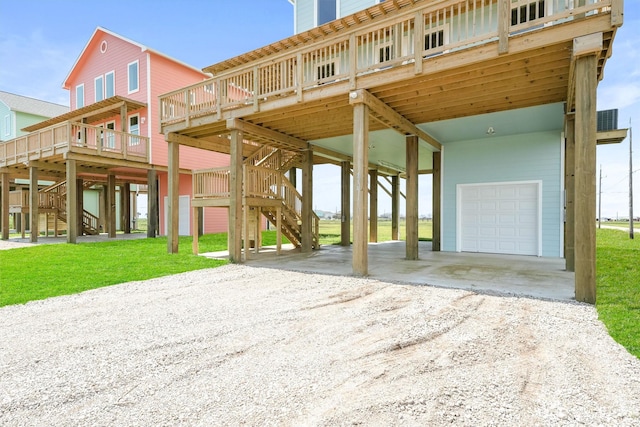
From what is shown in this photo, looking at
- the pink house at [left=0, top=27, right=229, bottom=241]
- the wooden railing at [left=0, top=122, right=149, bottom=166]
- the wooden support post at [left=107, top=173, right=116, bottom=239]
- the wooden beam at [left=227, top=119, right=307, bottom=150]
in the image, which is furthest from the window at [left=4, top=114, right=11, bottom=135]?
the wooden beam at [left=227, top=119, right=307, bottom=150]

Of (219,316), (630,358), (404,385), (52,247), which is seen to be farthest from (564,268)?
(52,247)

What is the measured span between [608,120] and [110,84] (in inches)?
801

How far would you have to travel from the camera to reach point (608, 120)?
8.30 metres

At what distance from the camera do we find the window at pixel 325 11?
12.1 metres

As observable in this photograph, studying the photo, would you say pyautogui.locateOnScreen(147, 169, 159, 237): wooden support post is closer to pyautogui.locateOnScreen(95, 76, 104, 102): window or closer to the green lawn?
the green lawn

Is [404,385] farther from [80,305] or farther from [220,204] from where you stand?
[220,204]

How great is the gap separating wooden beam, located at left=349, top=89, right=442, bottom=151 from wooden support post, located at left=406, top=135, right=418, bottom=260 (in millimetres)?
401

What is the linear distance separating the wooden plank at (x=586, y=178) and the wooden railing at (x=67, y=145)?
46.2 feet

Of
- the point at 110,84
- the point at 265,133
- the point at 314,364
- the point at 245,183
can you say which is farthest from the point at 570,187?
the point at 110,84

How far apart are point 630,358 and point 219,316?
4130 mm

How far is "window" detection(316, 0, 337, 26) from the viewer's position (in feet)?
39.7

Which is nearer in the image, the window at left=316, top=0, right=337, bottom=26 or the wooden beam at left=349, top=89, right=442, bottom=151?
the wooden beam at left=349, top=89, right=442, bottom=151

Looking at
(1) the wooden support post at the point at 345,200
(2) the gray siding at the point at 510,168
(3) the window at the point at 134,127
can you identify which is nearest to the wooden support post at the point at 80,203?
(3) the window at the point at 134,127

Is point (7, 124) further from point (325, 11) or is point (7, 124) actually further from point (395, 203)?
point (395, 203)
